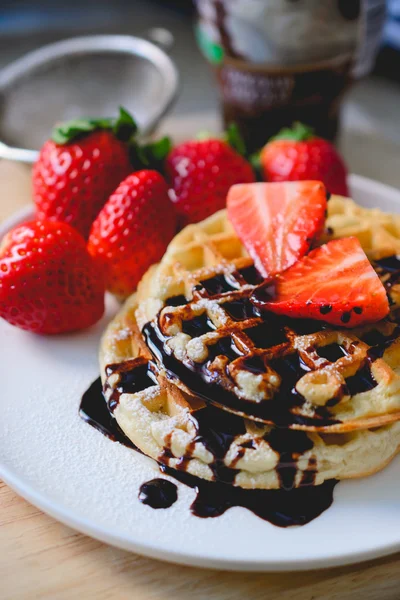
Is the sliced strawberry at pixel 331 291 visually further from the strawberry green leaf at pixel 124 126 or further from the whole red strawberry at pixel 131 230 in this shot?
the strawberry green leaf at pixel 124 126

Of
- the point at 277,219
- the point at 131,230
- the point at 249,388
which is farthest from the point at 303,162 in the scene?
the point at 249,388

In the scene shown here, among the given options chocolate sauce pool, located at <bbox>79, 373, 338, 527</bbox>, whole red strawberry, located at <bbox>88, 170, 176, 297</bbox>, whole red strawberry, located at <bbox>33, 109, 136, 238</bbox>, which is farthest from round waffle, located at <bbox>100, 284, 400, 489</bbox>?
whole red strawberry, located at <bbox>33, 109, 136, 238</bbox>

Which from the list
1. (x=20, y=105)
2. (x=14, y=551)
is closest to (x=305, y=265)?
(x=14, y=551)

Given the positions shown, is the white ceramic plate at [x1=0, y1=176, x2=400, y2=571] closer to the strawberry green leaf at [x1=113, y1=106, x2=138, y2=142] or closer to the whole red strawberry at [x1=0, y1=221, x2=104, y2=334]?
the whole red strawberry at [x1=0, y1=221, x2=104, y2=334]

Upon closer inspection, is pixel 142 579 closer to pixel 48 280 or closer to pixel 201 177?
pixel 48 280

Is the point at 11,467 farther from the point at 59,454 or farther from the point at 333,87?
the point at 333,87

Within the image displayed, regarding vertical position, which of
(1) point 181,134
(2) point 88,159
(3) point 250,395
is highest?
(2) point 88,159
